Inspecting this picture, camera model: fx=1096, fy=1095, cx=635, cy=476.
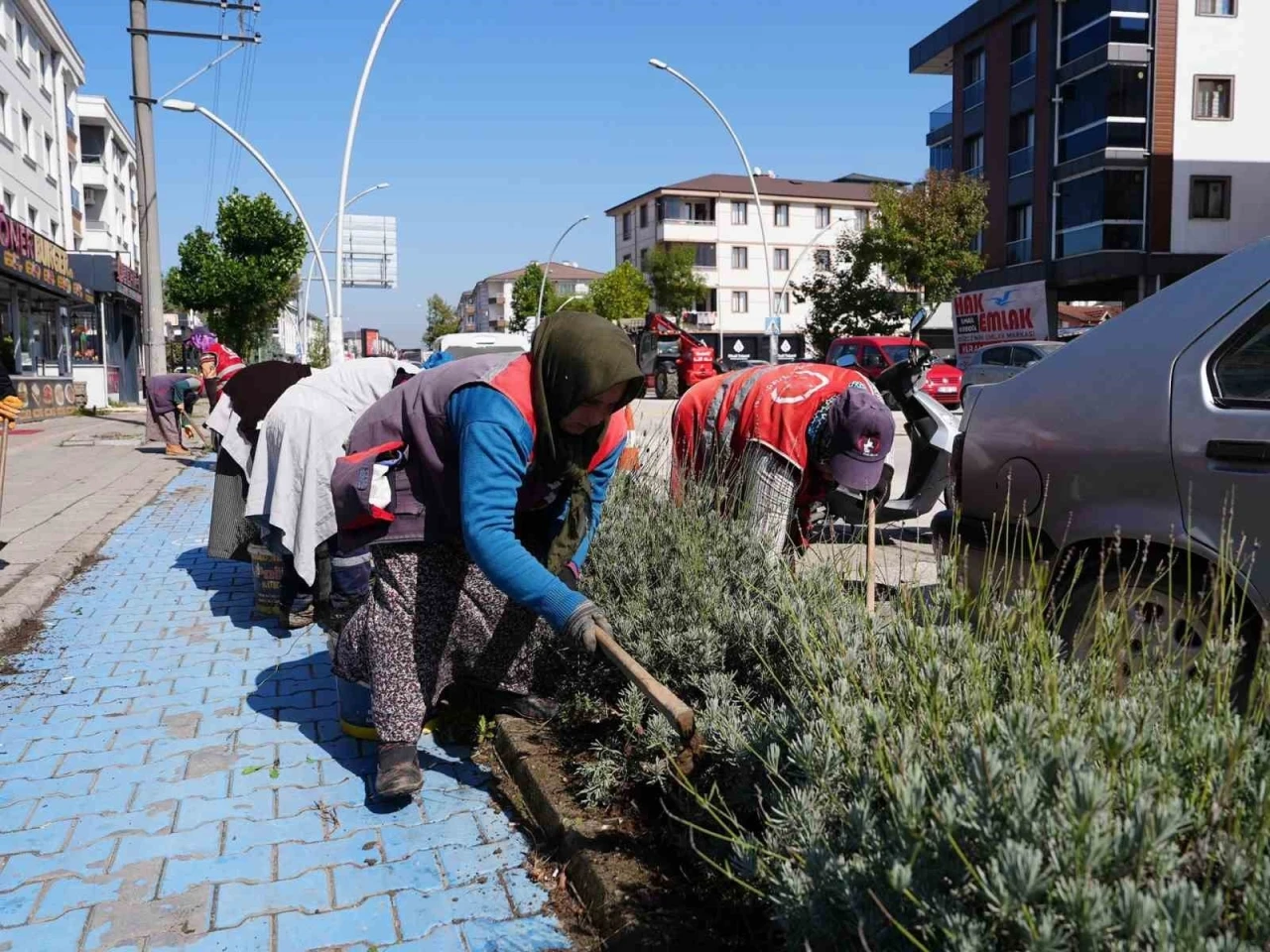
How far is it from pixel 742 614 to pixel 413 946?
49.3 inches

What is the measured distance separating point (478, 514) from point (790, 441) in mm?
2000

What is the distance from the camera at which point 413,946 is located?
2754 millimetres

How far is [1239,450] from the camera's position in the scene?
318 centimetres

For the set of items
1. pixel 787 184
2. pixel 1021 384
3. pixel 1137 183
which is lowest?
pixel 1021 384

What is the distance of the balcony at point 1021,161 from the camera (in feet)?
121

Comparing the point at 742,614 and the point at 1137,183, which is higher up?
the point at 1137,183

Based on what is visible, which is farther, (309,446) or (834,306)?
(834,306)

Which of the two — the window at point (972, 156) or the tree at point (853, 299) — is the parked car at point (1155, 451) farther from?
the window at point (972, 156)

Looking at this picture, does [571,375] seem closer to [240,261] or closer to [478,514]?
[478,514]

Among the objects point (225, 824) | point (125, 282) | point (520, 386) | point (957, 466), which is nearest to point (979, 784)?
point (520, 386)

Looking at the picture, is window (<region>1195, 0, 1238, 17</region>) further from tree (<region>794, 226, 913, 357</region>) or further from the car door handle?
the car door handle

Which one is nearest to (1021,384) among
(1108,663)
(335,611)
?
(1108,663)

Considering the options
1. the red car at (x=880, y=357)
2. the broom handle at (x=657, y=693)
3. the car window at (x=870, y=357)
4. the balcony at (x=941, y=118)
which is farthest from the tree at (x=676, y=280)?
the broom handle at (x=657, y=693)

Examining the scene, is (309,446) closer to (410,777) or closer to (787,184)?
(410,777)
